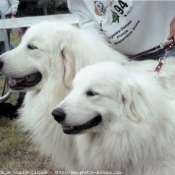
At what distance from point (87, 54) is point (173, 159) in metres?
1.08

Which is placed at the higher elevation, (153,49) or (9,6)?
(153,49)

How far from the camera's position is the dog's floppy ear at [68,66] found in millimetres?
3033

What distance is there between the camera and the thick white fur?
120 inches

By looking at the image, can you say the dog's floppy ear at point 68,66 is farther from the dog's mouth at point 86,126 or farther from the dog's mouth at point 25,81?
the dog's mouth at point 86,126

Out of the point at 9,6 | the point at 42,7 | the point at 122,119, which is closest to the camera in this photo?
the point at 122,119

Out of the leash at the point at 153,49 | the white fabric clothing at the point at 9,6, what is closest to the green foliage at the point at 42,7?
the white fabric clothing at the point at 9,6

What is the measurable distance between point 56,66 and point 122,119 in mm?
815

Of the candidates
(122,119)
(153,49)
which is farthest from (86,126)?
(153,49)

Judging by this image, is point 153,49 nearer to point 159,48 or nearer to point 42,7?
point 159,48

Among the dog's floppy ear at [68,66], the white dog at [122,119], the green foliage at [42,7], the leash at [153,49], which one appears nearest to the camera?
the white dog at [122,119]

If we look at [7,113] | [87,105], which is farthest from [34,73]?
[7,113]

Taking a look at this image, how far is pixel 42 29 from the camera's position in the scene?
308 cm

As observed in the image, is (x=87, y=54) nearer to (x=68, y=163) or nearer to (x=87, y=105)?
(x=87, y=105)

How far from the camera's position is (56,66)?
305 centimetres
